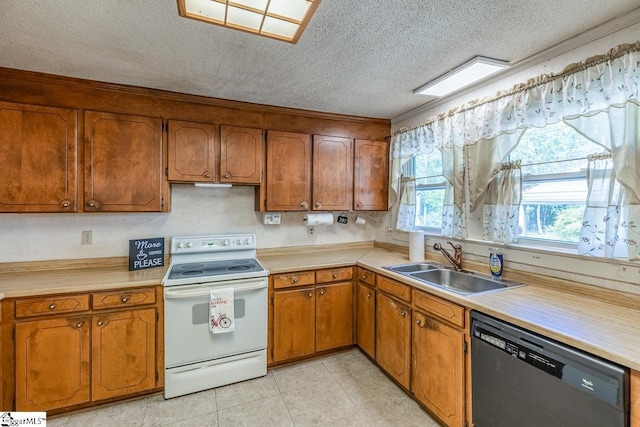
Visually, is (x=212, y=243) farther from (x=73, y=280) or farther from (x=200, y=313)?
(x=73, y=280)

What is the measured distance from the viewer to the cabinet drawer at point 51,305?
6.06ft

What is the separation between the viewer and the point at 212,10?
1.41 meters

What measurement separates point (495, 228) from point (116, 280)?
9.13ft

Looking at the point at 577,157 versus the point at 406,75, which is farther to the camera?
the point at 406,75

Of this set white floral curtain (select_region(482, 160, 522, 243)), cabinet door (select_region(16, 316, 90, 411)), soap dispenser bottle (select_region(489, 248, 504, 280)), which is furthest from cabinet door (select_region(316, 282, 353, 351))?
cabinet door (select_region(16, 316, 90, 411))

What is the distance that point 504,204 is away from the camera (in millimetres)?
2084

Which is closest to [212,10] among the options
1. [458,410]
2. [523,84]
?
[523,84]

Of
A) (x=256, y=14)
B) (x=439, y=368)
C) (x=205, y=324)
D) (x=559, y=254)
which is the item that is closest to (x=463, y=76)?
(x=559, y=254)

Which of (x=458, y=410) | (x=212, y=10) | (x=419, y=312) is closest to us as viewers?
(x=212, y=10)

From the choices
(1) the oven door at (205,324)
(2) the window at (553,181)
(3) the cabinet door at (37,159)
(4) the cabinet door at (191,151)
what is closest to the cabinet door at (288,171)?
(4) the cabinet door at (191,151)

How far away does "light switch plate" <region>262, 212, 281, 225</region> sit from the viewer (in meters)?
3.01

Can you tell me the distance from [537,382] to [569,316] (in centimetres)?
36

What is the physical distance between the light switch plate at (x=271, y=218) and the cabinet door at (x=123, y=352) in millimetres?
1274

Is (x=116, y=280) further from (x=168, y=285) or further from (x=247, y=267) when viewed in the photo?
(x=247, y=267)
